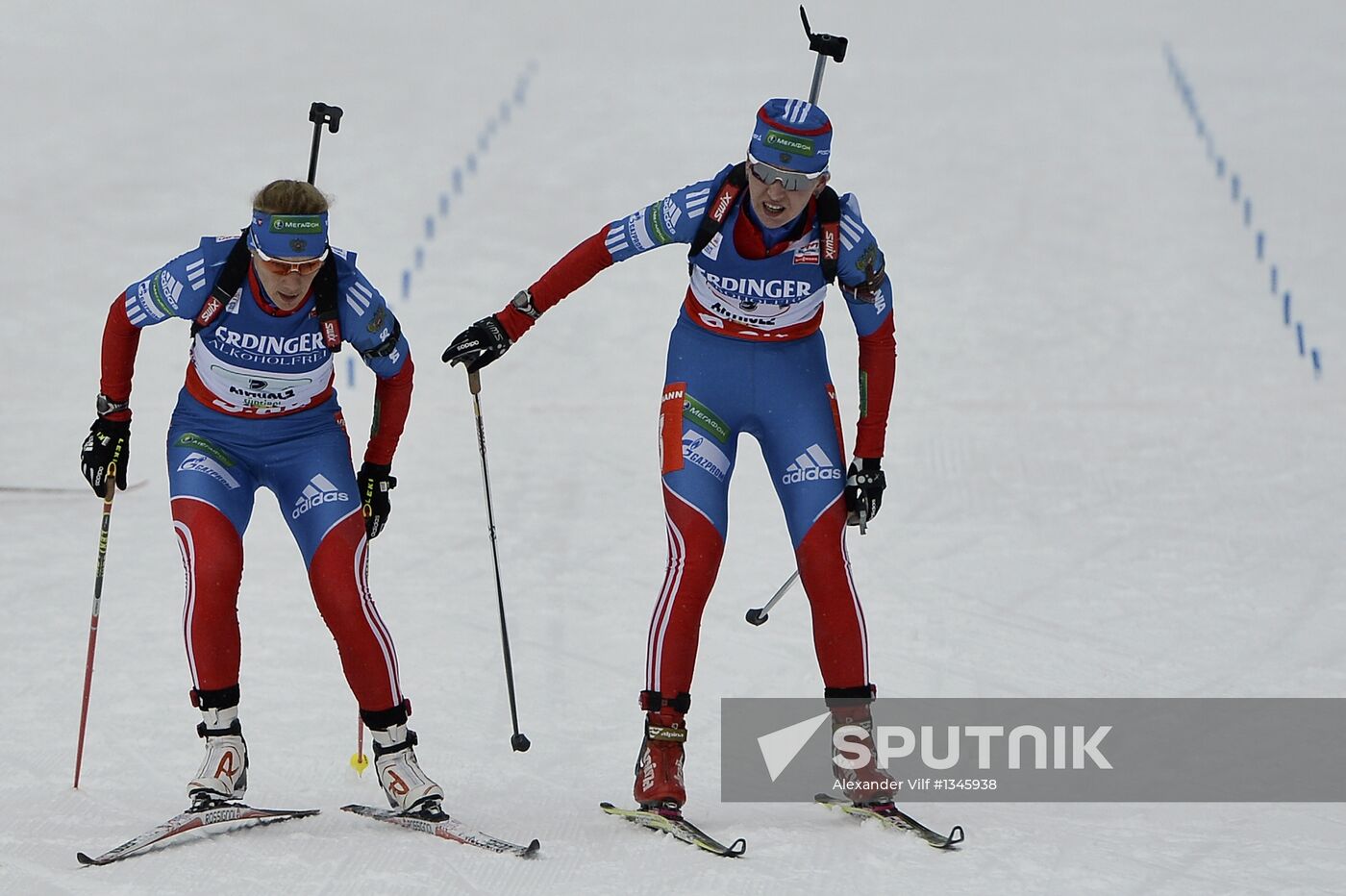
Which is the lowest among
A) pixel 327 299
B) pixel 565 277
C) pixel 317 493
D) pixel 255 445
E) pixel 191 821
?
pixel 191 821

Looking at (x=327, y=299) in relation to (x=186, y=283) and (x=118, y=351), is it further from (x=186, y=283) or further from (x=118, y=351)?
(x=118, y=351)

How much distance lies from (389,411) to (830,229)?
1.56 metres

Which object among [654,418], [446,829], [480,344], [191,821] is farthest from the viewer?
[654,418]

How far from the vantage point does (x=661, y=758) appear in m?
5.66

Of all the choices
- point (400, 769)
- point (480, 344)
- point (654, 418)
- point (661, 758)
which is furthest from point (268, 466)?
point (654, 418)

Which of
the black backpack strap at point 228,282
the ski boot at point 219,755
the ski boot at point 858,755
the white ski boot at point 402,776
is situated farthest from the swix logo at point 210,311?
the ski boot at point 858,755

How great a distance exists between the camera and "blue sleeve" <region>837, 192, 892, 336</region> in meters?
5.72

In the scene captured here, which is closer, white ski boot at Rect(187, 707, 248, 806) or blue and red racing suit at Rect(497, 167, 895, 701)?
white ski boot at Rect(187, 707, 248, 806)

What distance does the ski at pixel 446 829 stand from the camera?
5.33 m

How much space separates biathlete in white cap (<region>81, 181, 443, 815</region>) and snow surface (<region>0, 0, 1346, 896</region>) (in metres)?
0.43

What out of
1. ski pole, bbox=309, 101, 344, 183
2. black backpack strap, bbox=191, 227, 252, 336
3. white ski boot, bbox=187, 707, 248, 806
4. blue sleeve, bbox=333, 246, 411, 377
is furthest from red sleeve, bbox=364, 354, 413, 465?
white ski boot, bbox=187, 707, 248, 806

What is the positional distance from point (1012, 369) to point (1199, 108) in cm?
866

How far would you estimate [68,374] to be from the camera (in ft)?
A: 41.6

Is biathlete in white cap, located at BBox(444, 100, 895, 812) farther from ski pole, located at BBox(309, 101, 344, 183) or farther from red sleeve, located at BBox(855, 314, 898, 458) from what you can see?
ski pole, located at BBox(309, 101, 344, 183)
